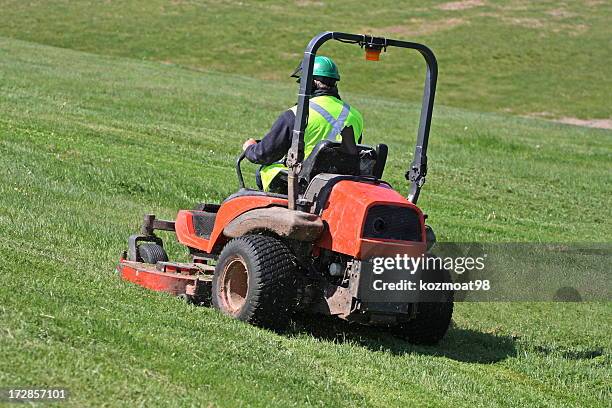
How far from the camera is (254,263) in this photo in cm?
827

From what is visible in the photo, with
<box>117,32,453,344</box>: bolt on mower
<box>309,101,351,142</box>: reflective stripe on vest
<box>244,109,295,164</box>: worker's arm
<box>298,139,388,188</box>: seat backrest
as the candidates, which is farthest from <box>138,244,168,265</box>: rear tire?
<box>309,101,351,142</box>: reflective stripe on vest

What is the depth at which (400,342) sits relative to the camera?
30.2 feet

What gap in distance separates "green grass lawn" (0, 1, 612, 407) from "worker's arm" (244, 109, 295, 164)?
1333 millimetres

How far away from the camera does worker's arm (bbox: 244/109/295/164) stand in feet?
28.9

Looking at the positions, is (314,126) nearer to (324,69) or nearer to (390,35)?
(324,69)

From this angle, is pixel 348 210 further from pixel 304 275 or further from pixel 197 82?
pixel 197 82

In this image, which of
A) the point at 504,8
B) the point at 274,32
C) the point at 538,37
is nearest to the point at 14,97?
the point at 274,32

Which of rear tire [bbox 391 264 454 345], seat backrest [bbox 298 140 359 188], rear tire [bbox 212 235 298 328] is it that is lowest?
rear tire [bbox 391 264 454 345]

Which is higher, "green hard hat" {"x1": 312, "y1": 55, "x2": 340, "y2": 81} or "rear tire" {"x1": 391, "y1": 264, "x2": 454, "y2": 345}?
"green hard hat" {"x1": 312, "y1": 55, "x2": 340, "y2": 81}

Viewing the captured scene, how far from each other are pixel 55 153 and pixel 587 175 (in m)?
13.1

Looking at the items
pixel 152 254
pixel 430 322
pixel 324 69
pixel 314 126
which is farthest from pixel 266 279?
pixel 152 254

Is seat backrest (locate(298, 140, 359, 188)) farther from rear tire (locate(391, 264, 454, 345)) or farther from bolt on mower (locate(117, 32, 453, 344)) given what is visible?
rear tire (locate(391, 264, 454, 345))

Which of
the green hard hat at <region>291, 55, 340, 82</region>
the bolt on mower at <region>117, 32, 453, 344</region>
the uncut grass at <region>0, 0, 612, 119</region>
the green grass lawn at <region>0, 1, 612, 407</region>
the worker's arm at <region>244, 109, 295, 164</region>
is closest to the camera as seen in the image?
the green grass lawn at <region>0, 1, 612, 407</region>

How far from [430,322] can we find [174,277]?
2150mm
